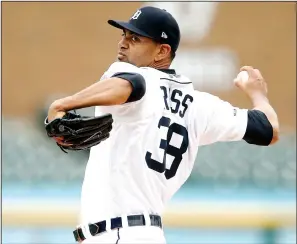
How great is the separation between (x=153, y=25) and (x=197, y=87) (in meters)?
5.33

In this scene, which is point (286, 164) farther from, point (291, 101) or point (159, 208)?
point (159, 208)

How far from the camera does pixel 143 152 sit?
8.13 ft

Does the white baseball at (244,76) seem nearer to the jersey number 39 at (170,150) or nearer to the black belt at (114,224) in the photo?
the jersey number 39 at (170,150)

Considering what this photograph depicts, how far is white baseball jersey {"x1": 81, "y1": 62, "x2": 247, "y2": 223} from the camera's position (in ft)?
8.07

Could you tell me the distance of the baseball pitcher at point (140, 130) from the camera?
2285mm

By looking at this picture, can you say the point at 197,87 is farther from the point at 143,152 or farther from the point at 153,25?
the point at 143,152

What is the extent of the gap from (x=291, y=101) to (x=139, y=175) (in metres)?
5.88

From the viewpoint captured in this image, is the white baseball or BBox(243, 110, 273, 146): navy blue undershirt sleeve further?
the white baseball

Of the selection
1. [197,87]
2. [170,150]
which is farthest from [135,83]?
[197,87]

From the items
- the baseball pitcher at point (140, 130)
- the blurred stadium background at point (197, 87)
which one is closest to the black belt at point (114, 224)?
the baseball pitcher at point (140, 130)

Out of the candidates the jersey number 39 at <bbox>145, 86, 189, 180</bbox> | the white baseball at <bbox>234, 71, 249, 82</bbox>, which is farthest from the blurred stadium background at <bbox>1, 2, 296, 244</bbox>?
the jersey number 39 at <bbox>145, 86, 189, 180</bbox>

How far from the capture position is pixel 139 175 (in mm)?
2480

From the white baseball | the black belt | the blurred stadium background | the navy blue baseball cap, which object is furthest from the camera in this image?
the blurred stadium background

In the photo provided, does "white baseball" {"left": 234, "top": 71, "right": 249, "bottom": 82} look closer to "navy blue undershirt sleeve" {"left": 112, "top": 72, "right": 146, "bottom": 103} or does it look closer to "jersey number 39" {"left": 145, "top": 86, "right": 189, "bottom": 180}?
"jersey number 39" {"left": 145, "top": 86, "right": 189, "bottom": 180}
